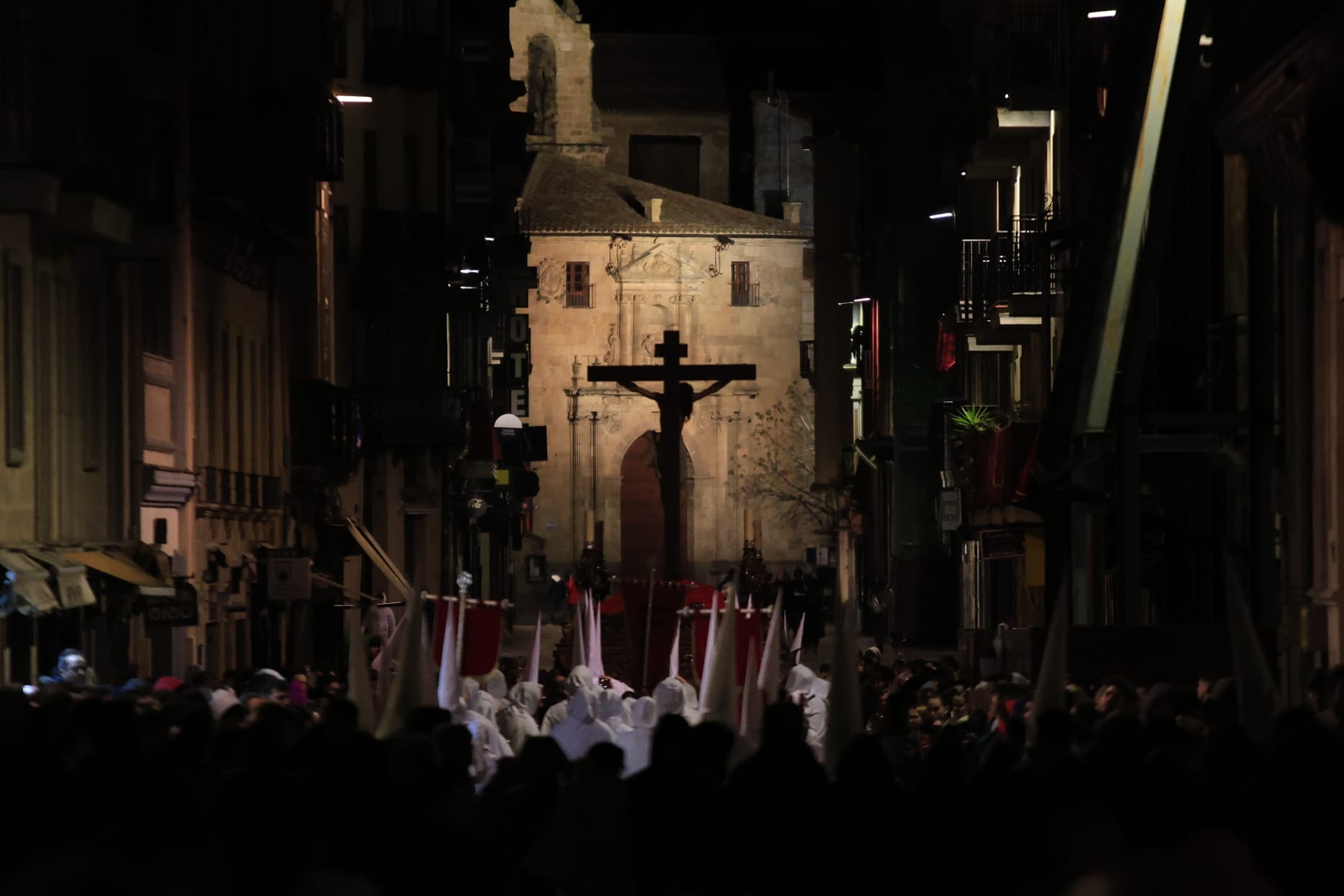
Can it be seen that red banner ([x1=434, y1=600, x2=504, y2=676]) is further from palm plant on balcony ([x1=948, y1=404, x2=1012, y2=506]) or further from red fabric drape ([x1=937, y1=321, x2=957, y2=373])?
red fabric drape ([x1=937, y1=321, x2=957, y2=373])

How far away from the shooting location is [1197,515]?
24109 millimetres

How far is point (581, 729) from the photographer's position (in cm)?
1521

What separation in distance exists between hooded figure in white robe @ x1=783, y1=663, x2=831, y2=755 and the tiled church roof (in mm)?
54886

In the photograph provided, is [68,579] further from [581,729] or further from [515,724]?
[581,729]

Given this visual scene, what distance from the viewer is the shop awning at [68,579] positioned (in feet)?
69.1

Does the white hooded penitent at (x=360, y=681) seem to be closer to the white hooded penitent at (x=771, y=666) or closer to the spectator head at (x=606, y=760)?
the white hooded penitent at (x=771, y=666)

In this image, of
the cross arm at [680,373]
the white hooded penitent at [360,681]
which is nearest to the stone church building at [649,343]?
the cross arm at [680,373]

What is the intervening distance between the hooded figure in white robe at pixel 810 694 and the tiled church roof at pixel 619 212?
54.9m

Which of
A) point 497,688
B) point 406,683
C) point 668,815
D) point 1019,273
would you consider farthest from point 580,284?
point 668,815

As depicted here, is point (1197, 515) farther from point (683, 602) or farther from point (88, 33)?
point (88, 33)

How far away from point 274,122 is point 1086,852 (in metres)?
24.1

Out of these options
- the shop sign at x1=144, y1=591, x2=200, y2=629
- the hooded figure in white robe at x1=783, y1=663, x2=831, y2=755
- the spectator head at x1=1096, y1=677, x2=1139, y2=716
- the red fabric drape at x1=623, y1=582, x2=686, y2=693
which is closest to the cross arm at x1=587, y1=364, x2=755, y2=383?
the red fabric drape at x1=623, y1=582, x2=686, y2=693

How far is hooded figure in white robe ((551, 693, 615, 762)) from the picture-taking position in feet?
49.5

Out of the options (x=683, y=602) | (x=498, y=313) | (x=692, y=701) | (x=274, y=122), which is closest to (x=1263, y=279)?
(x=692, y=701)
